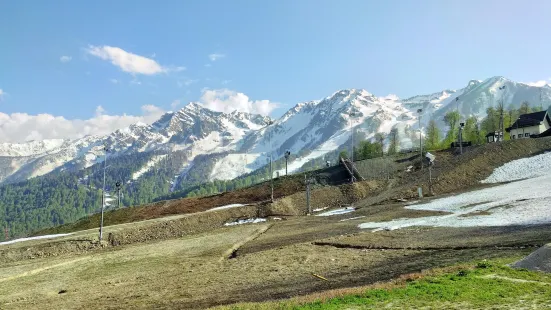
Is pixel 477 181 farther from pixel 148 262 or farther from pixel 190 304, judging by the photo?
pixel 190 304

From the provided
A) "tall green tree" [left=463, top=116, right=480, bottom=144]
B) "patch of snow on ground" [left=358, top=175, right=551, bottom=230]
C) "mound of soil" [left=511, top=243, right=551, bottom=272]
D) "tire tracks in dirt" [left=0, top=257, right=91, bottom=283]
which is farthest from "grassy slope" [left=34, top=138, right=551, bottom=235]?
"tall green tree" [left=463, top=116, right=480, bottom=144]

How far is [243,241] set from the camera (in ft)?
174

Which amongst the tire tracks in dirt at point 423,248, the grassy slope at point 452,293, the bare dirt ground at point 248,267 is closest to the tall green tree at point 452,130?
the bare dirt ground at point 248,267

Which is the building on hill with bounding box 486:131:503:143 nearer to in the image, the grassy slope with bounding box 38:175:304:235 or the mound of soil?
the grassy slope with bounding box 38:175:304:235

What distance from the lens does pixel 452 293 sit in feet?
61.2

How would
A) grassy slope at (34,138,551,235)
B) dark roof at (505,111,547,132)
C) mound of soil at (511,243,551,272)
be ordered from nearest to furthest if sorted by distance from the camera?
mound of soil at (511,243,551,272)
grassy slope at (34,138,551,235)
dark roof at (505,111,547,132)

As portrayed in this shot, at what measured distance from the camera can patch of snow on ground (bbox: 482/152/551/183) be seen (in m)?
74.6

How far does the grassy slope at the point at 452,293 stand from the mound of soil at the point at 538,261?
74 centimetres

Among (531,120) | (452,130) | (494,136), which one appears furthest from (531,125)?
(452,130)

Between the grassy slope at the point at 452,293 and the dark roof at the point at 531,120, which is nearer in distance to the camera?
the grassy slope at the point at 452,293

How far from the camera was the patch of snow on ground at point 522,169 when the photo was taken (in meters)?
74.6

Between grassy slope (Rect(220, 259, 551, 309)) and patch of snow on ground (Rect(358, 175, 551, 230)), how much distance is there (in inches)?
786

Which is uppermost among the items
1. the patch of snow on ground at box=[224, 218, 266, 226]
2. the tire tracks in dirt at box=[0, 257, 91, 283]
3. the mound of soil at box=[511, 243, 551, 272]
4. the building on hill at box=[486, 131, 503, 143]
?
the building on hill at box=[486, 131, 503, 143]

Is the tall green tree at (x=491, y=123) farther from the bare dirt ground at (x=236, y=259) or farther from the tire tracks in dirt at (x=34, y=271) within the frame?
the tire tracks in dirt at (x=34, y=271)
